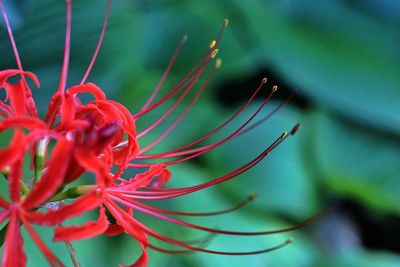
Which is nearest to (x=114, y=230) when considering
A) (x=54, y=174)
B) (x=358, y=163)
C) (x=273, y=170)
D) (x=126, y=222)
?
(x=126, y=222)

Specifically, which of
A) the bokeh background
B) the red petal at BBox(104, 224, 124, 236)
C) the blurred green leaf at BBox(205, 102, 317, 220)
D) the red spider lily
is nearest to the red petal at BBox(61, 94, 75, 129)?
the red spider lily

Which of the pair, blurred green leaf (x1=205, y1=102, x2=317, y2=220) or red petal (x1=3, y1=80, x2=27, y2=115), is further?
blurred green leaf (x1=205, y1=102, x2=317, y2=220)

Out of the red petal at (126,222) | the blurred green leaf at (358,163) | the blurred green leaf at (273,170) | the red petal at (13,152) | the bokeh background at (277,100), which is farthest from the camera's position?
the blurred green leaf at (358,163)

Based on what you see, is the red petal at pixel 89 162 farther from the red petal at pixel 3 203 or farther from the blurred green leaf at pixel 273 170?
the blurred green leaf at pixel 273 170

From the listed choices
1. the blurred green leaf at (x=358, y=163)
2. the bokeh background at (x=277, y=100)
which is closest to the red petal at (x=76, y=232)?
the bokeh background at (x=277, y=100)

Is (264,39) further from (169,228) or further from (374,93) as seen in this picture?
(169,228)

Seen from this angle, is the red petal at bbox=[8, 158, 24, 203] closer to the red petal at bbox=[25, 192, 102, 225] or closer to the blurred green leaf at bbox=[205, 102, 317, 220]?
the red petal at bbox=[25, 192, 102, 225]

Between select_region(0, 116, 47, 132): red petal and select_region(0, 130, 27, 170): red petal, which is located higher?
select_region(0, 116, 47, 132): red petal
